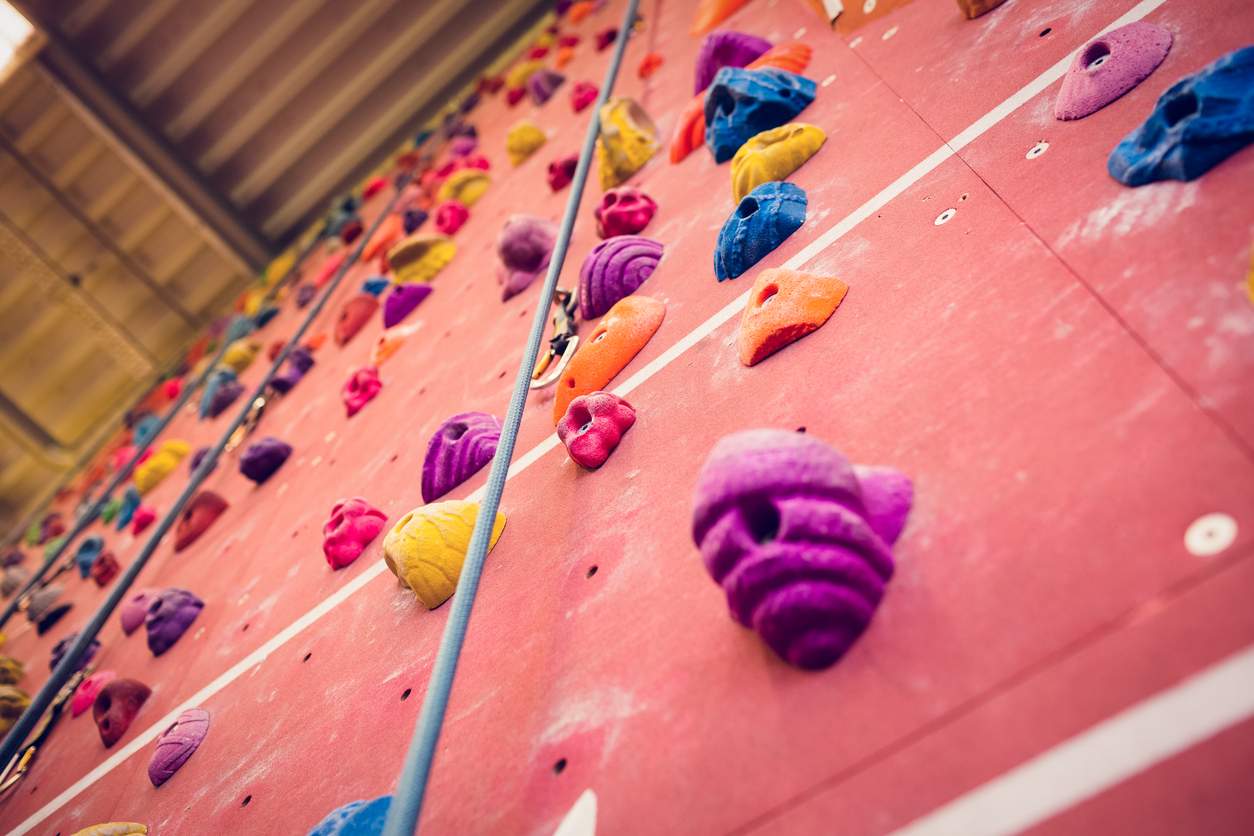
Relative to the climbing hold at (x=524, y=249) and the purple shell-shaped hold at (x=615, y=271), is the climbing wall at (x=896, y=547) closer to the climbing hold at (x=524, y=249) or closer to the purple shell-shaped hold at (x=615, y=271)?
the purple shell-shaped hold at (x=615, y=271)

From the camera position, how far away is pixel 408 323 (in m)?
3.95

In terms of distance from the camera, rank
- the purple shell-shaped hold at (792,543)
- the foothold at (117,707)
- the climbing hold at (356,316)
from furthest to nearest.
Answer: the climbing hold at (356,316) → the foothold at (117,707) → the purple shell-shaped hold at (792,543)

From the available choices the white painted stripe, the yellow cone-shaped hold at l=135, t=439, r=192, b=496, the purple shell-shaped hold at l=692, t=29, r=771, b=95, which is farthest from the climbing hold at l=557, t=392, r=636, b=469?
the yellow cone-shaped hold at l=135, t=439, r=192, b=496

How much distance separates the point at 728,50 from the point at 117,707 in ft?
10.9

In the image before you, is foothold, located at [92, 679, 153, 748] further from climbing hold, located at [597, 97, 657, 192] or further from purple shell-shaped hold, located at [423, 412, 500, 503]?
climbing hold, located at [597, 97, 657, 192]

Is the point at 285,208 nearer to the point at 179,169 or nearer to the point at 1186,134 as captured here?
the point at 179,169

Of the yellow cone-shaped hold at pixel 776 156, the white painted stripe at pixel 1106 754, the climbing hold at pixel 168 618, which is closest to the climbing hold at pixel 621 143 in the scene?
the yellow cone-shaped hold at pixel 776 156

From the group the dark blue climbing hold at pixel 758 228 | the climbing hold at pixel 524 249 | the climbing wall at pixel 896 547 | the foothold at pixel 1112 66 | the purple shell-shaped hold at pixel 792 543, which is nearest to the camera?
the climbing wall at pixel 896 547

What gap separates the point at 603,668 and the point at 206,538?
3054 mm

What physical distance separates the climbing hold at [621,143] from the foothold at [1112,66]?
1794 mm

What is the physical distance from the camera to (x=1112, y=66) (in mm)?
1649

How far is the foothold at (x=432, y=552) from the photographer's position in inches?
76.6

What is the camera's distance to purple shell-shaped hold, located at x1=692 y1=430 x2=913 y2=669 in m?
1.09

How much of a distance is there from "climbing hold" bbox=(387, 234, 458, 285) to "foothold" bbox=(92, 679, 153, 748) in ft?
7.69
